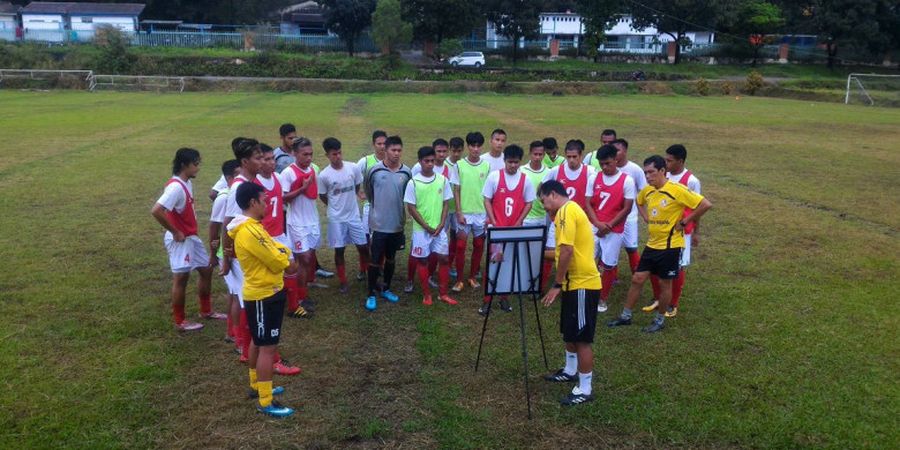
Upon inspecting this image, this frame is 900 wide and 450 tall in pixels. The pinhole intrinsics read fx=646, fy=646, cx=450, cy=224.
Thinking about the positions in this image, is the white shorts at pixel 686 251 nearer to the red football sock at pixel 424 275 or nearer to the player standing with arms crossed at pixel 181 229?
the red football sock at pixel 424 275

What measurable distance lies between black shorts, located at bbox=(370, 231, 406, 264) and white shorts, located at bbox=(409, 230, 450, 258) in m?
0.19

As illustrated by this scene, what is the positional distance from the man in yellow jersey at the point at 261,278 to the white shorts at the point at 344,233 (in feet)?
9.30

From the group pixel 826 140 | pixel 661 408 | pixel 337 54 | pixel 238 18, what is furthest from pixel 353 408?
pixel 238 18

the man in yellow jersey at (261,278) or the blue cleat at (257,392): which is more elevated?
the man in yellow jersey at (261,278)

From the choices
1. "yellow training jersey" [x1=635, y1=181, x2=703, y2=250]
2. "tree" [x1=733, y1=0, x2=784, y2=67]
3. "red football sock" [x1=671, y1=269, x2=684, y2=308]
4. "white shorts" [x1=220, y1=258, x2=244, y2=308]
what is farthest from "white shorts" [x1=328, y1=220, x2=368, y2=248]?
"tree" [x1=733, y1=0, x2=784, y2=67]

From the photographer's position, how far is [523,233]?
550 cm

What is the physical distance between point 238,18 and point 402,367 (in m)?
74.7

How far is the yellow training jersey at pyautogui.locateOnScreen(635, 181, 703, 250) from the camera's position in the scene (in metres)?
6.80

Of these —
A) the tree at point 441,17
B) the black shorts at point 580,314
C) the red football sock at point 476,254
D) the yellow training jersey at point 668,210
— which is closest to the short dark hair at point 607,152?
the yellow training jersey at point 668,210

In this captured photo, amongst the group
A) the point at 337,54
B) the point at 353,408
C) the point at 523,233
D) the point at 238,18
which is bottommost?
the point at 353,408

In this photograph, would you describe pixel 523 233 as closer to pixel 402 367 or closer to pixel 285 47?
pixel 402 367

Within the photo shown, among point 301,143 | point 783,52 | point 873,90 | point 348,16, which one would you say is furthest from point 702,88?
point 301,143

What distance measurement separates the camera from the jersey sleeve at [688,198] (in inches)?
267

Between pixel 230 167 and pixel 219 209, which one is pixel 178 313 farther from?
pixel 230 167
